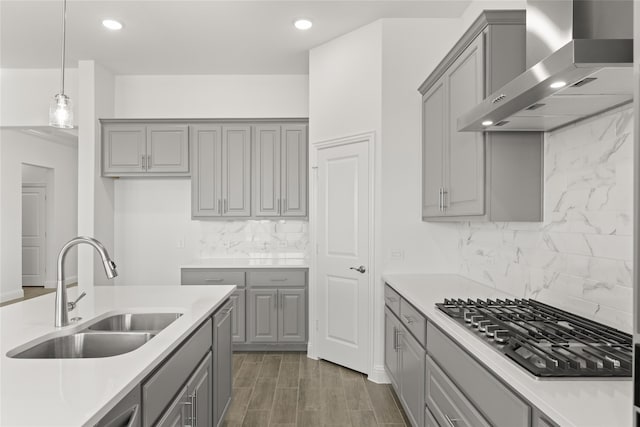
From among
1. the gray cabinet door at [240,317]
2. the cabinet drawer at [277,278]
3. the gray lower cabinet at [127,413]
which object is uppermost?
the gray lower cabinet at [127,413]

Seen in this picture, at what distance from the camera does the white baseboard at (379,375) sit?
143 inches

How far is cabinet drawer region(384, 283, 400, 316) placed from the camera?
10.1ft

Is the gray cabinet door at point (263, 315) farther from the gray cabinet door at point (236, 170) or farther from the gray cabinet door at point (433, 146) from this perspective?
the gray cabinet door at point (433, 146)

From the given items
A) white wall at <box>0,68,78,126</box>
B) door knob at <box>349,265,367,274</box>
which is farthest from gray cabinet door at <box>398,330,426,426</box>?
white wall at <box>0,68,78,126</box>

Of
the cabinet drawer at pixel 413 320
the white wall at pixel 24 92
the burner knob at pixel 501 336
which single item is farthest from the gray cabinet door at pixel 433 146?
the white wall at pixel 24 92

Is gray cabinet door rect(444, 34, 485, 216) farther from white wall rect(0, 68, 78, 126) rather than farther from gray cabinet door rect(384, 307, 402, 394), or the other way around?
white wall rect(0, 68, 78, 126)

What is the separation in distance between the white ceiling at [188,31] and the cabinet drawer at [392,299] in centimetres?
236

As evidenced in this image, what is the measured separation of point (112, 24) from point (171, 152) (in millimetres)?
1444

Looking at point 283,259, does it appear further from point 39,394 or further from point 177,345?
point 39,394

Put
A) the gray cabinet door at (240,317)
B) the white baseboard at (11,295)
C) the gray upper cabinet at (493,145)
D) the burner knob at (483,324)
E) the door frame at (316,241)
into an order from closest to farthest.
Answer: the burner knob at (483,324) → the gray upper cabinet at (493,145) → the door frame at (316,241) → the gray cabinet door at (240,317) → the white baseboard at (11,295)

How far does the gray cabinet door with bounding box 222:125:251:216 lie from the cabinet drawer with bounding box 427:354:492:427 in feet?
10.2

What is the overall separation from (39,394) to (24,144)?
7.78 m

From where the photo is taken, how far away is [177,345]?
169 centimetres

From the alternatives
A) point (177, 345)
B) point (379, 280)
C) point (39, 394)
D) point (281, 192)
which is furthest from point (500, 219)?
point (281, 192)
